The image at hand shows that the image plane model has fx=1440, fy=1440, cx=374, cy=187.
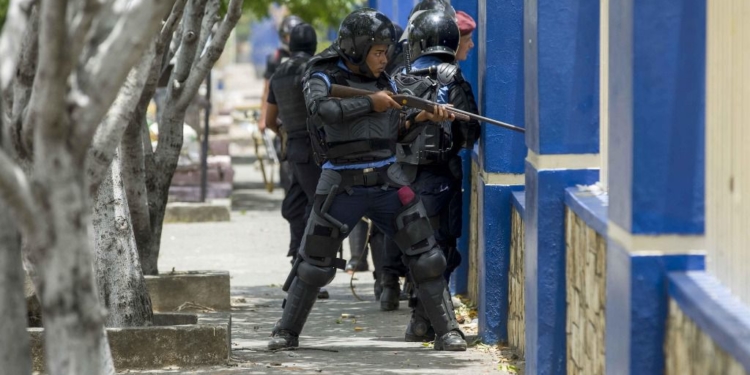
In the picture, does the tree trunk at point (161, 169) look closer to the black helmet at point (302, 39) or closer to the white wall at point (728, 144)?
the black helmet at point (302, 39)

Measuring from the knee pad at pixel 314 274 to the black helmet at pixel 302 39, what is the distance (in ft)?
10.2

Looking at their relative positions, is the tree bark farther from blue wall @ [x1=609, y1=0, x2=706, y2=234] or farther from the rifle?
blue wall @ [x1=609, y1=0, x2=706, y2=234]

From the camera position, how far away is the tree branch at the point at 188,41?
924 cm

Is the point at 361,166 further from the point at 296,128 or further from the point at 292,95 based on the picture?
the point at 292,95

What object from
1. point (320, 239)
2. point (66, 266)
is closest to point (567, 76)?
point (320, 239)

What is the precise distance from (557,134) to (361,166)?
5.73ft

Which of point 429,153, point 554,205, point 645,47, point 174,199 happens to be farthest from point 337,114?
point 174,199

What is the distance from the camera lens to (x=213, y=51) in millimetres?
9453

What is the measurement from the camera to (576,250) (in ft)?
19.7

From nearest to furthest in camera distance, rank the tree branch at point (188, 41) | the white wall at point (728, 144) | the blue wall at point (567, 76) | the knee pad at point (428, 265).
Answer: the white wall at point (728, 144) → the blue wall at point (567, 76) → the knee pad at point (428, 265) → the tree branch at point (188, 41)

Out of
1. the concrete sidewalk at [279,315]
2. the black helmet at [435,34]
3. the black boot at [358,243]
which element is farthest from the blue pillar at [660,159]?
the black boot at [358,243]

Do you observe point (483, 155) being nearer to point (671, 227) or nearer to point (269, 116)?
point (269, 116)

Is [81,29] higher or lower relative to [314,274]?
higher

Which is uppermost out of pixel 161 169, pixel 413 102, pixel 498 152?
pixel 413 102
